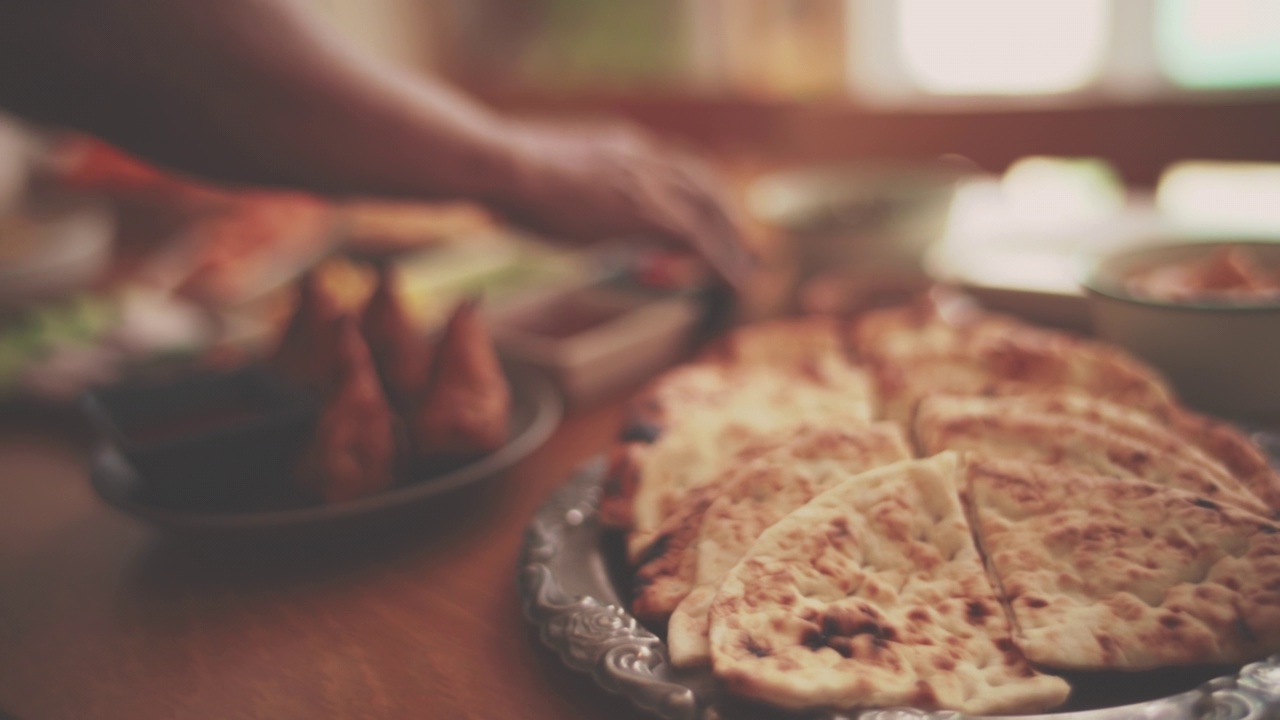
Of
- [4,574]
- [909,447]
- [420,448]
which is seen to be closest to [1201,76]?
[909,447]

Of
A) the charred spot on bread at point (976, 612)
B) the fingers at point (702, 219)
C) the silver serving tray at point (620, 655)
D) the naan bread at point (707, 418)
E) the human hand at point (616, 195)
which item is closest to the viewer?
the silver serving tray at point (620, 655)

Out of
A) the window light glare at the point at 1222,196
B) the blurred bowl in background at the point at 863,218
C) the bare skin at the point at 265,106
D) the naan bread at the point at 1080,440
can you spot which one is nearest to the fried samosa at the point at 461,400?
the bare skin at the point at 265,106

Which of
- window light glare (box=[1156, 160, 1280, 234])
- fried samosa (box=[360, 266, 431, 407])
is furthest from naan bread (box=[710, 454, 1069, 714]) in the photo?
window light glare (box=[1156, 160, 1280, 234])

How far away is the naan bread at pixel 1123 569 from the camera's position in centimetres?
88

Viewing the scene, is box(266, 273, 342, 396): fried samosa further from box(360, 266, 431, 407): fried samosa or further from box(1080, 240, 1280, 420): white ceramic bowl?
box(1080, 240, 1280, 420): white ceramic bowl

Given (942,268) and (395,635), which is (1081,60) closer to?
(942,268)

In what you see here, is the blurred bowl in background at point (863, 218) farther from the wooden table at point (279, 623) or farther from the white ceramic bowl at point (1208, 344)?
the wooden table at point (279, 623)

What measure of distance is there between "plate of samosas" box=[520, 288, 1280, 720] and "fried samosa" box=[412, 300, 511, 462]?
0.18 metres

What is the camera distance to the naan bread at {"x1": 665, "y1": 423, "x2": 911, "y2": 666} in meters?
1.00

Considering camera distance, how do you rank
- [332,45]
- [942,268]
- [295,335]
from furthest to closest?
[942,268]
[295,335]
[332,45]

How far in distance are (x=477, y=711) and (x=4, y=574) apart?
0.82 metres

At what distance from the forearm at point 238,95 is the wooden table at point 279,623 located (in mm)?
615

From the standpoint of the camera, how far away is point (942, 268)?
7.12 feet

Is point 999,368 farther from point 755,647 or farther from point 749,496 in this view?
point 755,647
